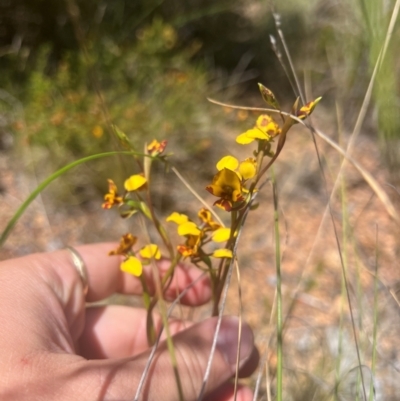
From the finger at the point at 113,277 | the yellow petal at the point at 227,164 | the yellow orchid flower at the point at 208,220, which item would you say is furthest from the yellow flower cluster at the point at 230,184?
the finger at the point at 113,277

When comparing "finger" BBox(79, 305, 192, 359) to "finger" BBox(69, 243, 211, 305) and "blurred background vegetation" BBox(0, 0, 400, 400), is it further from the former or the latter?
"blurred background vegetation" BBox(0, 0, 400, 400)

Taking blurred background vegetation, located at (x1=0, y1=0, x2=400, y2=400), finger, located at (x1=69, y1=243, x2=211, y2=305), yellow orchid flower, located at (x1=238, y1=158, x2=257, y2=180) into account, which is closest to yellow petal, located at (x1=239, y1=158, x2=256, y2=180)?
yellow orchid flower, located at (x1=238, y1=158, x2=257, y2=180)

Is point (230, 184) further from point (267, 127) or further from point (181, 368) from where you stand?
point (181, 368)

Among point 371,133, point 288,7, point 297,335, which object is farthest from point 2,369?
point 288,7

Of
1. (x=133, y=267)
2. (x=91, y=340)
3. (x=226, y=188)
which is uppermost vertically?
(x=226, y=188)

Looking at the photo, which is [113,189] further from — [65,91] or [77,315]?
[65,91]

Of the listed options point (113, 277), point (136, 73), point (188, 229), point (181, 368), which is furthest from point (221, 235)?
point (136, 73)

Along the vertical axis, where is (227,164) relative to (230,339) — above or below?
above
